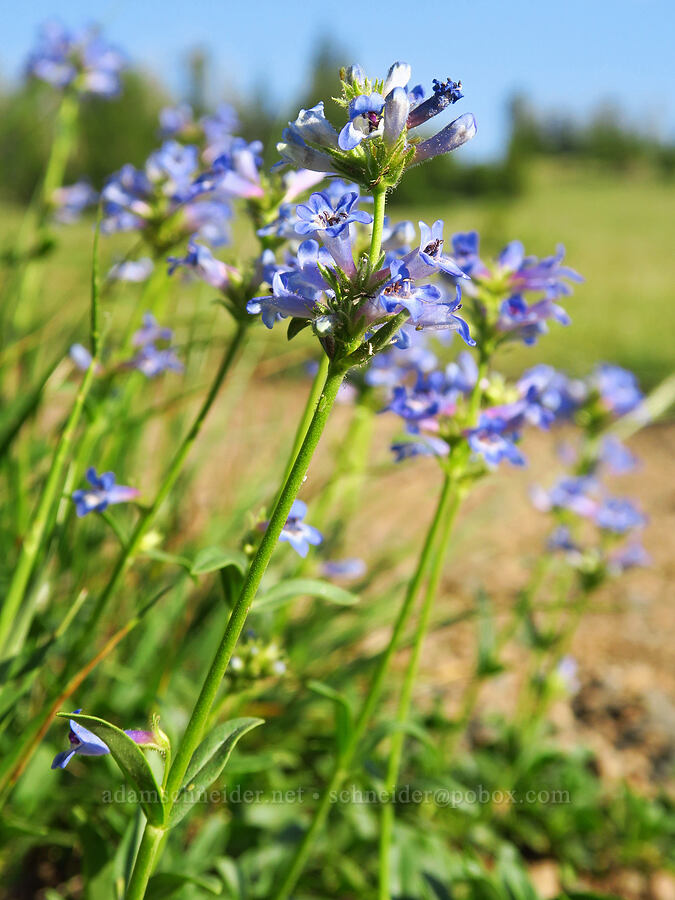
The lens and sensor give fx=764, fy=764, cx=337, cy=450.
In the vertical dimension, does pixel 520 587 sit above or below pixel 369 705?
below

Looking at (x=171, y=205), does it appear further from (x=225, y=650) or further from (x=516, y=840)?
(x=516, y=840)

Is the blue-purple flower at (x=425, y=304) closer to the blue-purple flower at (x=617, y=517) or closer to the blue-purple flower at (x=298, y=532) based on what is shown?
the blue-purple flower at (x=298, y=532)

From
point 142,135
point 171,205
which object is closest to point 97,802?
point 171,205

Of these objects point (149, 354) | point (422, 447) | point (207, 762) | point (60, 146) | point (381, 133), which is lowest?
point (207, 762)

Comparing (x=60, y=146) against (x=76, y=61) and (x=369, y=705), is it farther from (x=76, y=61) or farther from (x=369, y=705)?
(x=369, y=705)

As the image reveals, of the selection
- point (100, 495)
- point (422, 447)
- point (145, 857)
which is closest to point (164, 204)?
point (100, 495)

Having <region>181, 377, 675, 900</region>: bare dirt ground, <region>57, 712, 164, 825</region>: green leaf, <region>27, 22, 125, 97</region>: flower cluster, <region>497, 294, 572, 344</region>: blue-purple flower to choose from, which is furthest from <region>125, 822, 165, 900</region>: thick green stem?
<region>27, 22, 125, 97</region>: flower cluster

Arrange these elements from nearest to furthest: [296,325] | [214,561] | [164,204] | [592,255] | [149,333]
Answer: [296,325] → [214,561] → [164,204] → [149,333] → [592,255]
